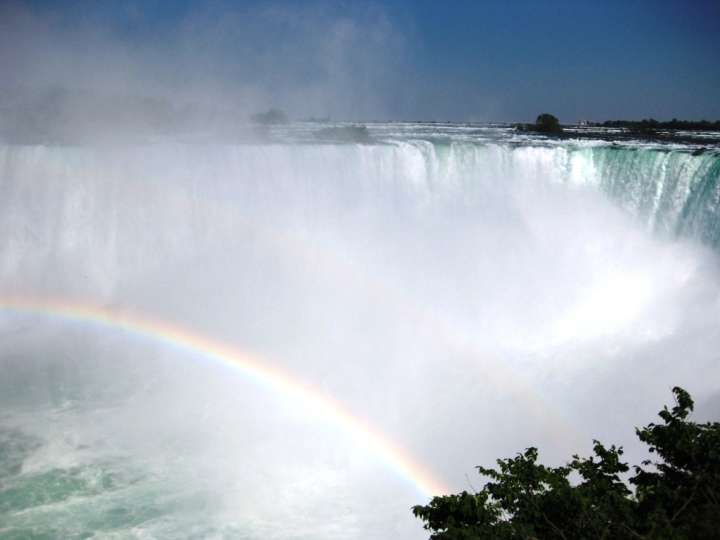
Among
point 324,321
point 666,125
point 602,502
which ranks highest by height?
point 666,125

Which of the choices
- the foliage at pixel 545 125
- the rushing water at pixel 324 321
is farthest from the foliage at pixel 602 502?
the foliage at pixel 545 125

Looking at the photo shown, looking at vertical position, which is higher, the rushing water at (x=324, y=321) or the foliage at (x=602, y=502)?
the rushing water at (x=324, y=321)

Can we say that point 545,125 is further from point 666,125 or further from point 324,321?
point 324,321

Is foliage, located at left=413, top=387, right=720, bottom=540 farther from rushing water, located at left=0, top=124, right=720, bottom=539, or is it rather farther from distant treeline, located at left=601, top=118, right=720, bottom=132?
distant treeline, located at left=601, top=118, right=720, bottom=132

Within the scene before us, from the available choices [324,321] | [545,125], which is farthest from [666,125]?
[324,321]

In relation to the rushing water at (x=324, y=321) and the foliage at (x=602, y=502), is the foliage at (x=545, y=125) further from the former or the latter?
the foliage at (x=602, y=502)

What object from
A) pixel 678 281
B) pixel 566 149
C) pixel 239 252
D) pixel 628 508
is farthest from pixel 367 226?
pixel 628 508

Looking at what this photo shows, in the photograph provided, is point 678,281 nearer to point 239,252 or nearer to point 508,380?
point 508,380
